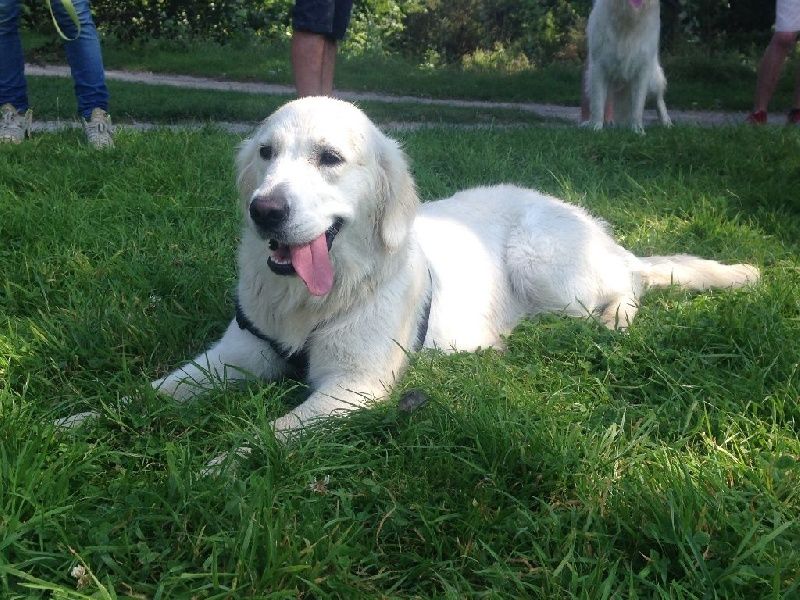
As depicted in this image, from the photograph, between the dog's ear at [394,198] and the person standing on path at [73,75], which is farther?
the person standing on path at [73,75]

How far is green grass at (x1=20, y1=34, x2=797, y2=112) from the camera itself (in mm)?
11875

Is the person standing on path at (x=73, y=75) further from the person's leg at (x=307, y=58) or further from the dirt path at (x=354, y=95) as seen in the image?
the dirt path at (x=354, y=95)

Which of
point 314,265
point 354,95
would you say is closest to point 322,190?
point 314,265

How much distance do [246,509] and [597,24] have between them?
672 cm

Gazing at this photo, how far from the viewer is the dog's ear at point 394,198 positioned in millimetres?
2679

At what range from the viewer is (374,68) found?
13.5 meters

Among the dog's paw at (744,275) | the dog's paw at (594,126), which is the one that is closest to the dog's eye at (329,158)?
the dog's paw at (744,275)

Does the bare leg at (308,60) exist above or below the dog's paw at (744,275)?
above

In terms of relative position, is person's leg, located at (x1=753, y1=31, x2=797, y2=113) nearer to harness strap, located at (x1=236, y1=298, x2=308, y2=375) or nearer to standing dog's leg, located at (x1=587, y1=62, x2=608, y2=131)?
standing dog's leg, located at (x1=587, y1=62, x2=608, y2=131)

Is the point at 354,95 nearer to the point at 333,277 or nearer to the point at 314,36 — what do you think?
the point at 314,36

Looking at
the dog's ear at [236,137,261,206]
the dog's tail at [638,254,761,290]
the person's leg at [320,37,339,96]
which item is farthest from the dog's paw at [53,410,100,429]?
the person's leg at [320,37,339,96]

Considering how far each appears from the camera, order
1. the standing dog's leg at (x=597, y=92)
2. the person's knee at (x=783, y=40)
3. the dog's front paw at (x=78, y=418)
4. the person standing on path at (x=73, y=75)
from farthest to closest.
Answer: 1. the standing dog's leg at (x=597, y=92)
2. the person's knee at (x=783, y=40)
3. the person standing on path at (x=73, y=75)
4. the dog's front paw at (x=78, y=418)

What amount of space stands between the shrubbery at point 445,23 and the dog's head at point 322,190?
11458 mm

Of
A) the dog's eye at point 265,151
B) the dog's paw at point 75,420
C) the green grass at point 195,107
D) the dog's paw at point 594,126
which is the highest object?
the dog's eye at point 265,151
